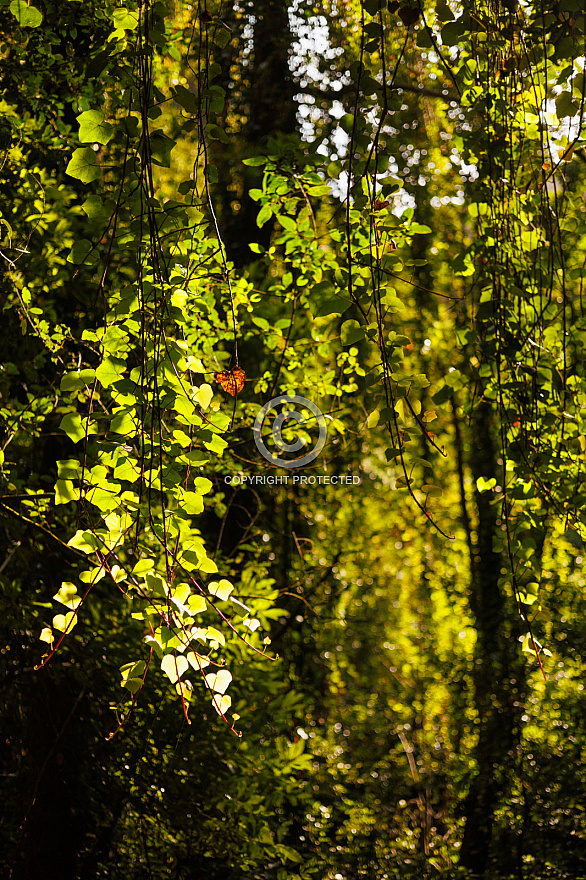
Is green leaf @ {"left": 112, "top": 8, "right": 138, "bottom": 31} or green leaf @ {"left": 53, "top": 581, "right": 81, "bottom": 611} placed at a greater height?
green leaf @ {"left": 112, "top": 8, "right": 138, "bottom": 31}

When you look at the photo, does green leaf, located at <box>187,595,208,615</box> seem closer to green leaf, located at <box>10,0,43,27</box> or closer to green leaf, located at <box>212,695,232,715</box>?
green leaf, located at <box>212,695,232,715</box>

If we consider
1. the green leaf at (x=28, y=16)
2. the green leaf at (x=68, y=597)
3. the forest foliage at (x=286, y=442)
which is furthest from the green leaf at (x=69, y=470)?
the green leaf at (x=28, y=16)

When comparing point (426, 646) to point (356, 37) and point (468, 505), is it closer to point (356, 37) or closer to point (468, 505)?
point (468, 505)

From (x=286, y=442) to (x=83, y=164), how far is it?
130cm

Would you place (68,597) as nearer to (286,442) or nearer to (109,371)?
(109,371)

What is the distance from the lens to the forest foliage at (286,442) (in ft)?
2.54

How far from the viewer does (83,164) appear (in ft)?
2.33

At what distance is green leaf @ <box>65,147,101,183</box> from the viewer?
71 centimetres

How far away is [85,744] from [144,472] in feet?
4.18

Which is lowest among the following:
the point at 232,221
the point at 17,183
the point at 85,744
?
the point at 85,744

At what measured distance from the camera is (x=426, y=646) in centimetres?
343

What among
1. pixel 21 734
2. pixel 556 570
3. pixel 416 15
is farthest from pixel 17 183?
pixel 556 570

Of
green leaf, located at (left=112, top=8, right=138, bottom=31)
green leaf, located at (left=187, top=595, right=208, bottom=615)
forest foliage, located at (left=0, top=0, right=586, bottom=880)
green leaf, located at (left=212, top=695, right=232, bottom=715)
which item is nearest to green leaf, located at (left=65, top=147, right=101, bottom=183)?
forest foliage, located at (left=0, top=0, right=586, bottom=880)

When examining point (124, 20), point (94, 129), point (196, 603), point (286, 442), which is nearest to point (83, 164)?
point (94, 129)
